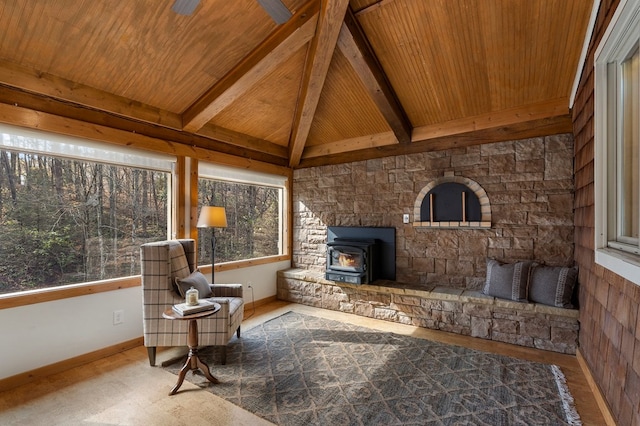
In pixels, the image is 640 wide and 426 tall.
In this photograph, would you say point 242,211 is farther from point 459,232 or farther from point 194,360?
point 459,232

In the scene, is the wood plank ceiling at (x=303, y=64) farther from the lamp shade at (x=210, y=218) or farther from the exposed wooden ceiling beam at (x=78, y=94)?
the lamp shade at (x=210, y=218)

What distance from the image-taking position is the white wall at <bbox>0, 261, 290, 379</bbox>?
2490 millimetres

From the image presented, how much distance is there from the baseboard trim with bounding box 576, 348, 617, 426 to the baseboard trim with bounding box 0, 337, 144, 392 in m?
4.18

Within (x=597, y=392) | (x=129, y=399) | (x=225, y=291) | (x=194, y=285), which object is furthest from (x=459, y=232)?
(x=129, y=399)

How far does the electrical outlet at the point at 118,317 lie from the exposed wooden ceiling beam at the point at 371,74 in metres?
3.73

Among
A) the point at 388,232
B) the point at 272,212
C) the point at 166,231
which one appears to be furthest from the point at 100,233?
the point at 388,232

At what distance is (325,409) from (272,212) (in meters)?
3.65

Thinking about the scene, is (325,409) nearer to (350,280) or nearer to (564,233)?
(350,280)

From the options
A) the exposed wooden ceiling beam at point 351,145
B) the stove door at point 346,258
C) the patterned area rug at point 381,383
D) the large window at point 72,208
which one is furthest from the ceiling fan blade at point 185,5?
the stove door at point 346,258

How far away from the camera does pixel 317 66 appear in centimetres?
342

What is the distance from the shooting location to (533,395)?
2.30 m

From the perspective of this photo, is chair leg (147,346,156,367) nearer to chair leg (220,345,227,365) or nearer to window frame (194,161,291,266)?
chair leg (220,345,227,365)

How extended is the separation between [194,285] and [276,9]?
2.58 metres

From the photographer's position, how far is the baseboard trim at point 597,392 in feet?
6.40
